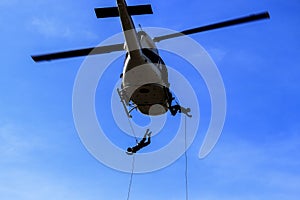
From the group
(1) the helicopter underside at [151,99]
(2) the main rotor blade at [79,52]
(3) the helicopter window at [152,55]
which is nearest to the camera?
(2) the main rotor blade at [79,52]

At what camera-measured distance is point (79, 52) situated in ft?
55.1

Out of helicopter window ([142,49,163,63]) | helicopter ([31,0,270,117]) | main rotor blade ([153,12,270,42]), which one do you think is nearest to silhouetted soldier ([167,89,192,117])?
helicopter ([31,0,270,117])

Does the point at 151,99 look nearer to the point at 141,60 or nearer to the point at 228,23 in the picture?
the point at 141,60

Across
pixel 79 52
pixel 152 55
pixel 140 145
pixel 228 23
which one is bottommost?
pixel 140 145

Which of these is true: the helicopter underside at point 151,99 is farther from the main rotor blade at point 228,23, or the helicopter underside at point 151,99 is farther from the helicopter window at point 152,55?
the main rotor blade at point 228,23

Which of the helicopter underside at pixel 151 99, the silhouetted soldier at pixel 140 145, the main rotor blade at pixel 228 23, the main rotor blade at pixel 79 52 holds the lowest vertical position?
the silhouetted soldier at pixel 140 145

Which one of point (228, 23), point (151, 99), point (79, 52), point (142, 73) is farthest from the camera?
point (151, 99)

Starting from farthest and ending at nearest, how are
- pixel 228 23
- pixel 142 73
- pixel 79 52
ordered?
pixel 79 52
pixel 142 73
pixel 228 23

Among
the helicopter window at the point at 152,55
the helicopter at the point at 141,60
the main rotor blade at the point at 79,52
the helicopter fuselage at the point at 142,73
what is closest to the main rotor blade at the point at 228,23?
the helicopter at the point at 141,60

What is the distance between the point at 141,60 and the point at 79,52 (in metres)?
2.37

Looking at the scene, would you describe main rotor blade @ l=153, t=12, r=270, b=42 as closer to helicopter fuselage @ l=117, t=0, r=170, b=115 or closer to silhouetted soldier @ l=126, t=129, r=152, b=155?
helicopter fuselage @ l=117, t=0, r=170, b=115

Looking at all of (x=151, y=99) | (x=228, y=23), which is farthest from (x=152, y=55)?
(x=228, y=23)

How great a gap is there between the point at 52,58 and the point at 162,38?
14.1ft

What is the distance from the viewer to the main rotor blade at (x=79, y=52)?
1641cm
